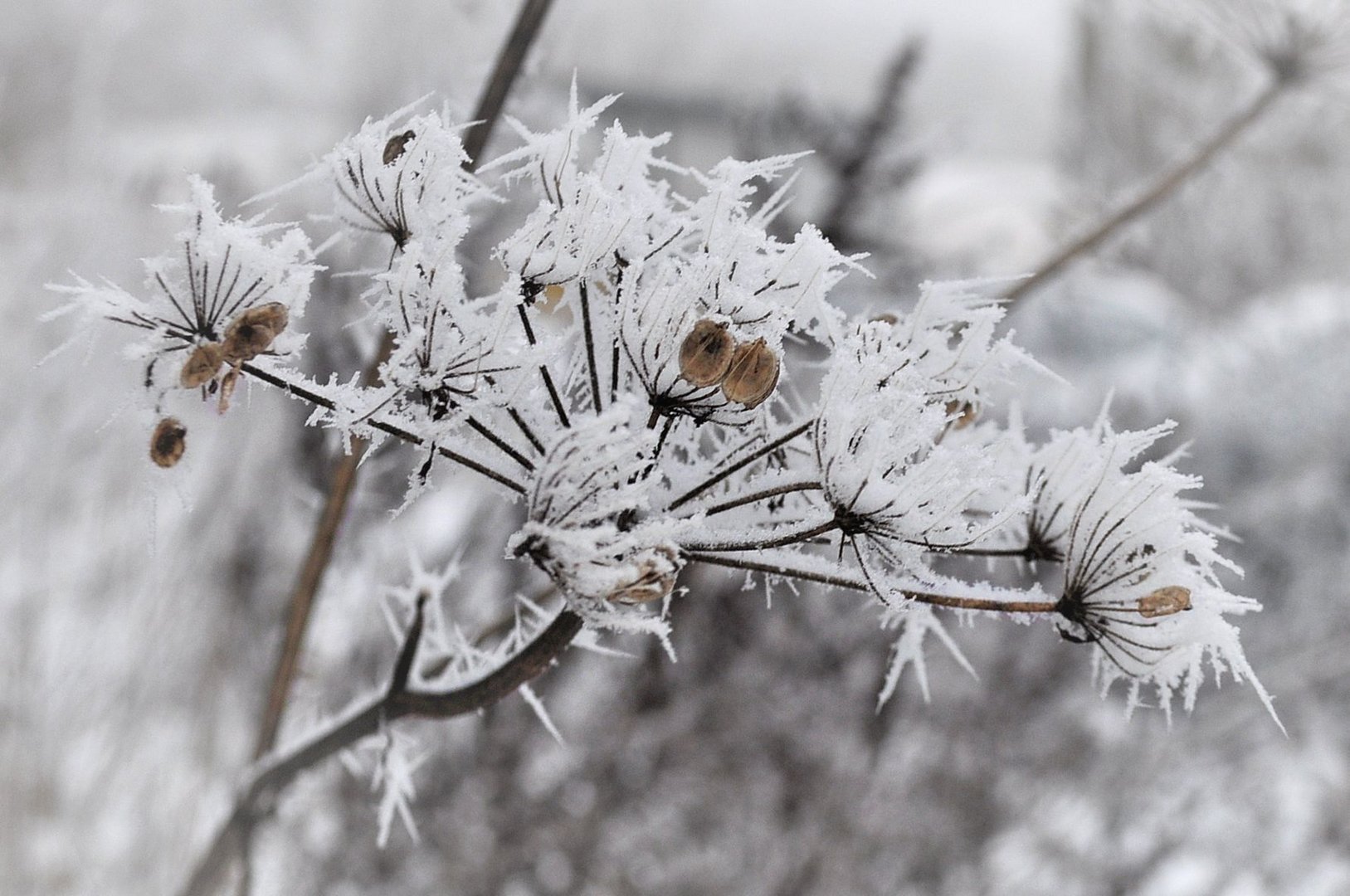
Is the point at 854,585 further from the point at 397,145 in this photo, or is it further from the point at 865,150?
the point at 865,150

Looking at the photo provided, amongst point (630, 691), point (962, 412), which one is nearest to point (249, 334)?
point (962, 412)

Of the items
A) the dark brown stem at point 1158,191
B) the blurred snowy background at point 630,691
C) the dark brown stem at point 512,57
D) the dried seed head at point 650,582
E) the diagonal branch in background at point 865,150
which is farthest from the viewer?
the blurred snowy background at point 630,691

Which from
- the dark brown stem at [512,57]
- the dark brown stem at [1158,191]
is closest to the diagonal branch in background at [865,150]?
the dark brown stem at [1158,191]

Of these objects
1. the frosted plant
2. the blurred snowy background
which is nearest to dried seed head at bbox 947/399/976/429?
the frosted plant

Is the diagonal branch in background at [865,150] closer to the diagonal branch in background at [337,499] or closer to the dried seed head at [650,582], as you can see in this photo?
the diagonal branch in background at [337,499]

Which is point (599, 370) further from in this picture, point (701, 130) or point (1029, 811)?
point (701, 130)

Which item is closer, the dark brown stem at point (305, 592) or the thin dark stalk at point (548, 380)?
the thin dark stalk at point (548, 380)

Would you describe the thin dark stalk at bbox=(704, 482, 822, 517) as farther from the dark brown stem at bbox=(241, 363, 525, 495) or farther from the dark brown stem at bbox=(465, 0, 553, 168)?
the dark brown stem at bbox=(465, 0, 553, 168)
